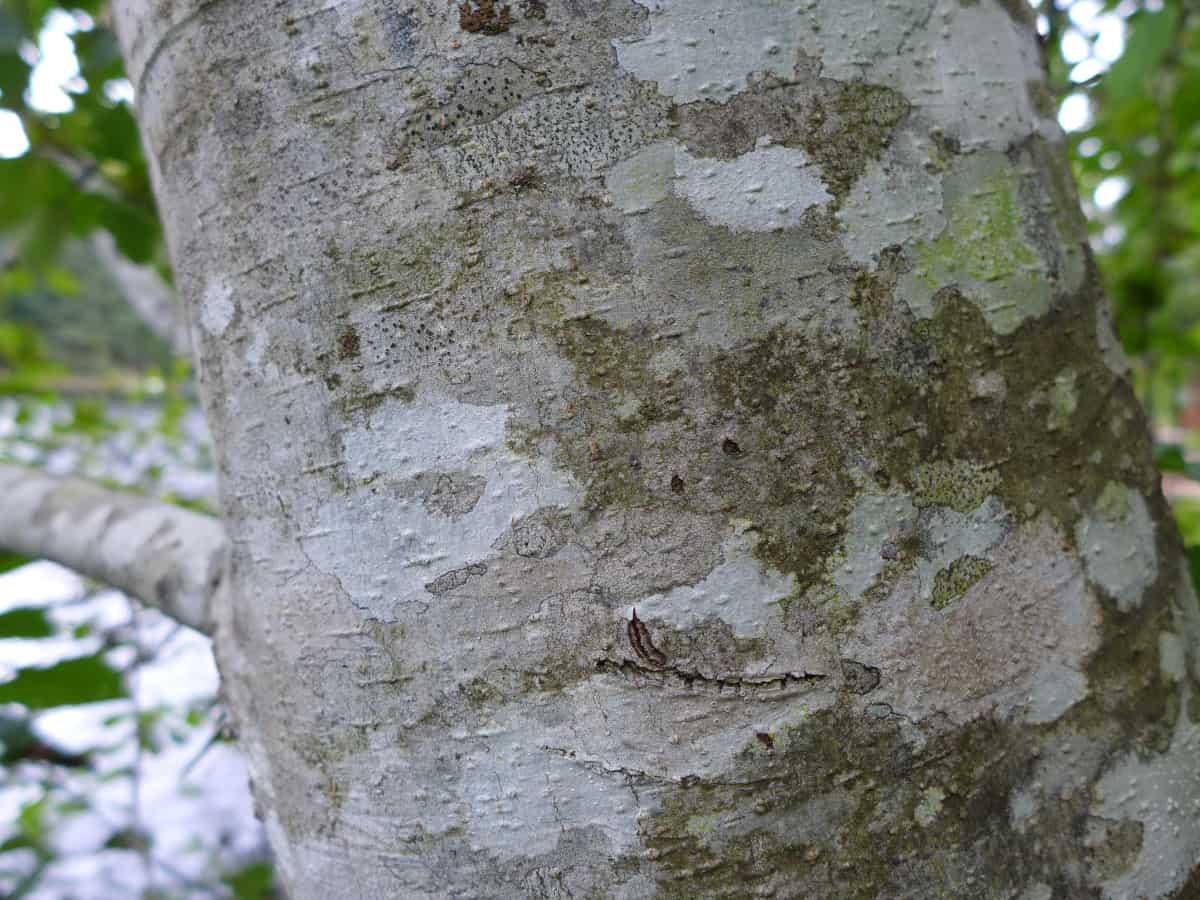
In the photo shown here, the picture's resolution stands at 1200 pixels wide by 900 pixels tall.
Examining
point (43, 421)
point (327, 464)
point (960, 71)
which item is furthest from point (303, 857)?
point (43, 421)

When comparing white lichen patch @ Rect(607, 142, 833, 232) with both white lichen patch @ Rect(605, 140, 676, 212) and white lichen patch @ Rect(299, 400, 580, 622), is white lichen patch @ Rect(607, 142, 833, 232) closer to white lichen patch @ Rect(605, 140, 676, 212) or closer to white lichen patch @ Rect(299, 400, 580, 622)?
white lichen patch @ Rect(605, 140, 676, 212)

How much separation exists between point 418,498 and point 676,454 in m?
0.19

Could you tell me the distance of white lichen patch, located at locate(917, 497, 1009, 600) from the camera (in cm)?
60

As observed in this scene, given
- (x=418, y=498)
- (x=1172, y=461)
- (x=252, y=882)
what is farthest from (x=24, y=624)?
(x=1172, y=461)

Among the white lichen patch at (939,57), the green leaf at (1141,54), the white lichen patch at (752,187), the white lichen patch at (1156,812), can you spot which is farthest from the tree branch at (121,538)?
the green leaf at (1141,54)

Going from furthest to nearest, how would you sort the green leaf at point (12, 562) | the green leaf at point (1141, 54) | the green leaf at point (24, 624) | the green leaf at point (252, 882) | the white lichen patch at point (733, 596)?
the green leaf at point (252, 882), the green leaf at point (1141, 54), the green leaf at point (12, 562), the green leaf at point (24, 624), the white lichen patch at point (733, 596)

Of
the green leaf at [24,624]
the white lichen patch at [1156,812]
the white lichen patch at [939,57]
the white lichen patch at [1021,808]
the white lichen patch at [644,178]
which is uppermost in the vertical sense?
the white lichen patch at [939,57]

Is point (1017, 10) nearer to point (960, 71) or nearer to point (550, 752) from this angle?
point (960, 71)

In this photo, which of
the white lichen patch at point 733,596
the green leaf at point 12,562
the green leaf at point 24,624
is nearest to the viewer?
the white lichen patch at point 733,596

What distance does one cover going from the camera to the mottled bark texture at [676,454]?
1.91ft

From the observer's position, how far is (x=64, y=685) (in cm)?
108

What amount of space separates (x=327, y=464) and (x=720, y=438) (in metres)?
0.29

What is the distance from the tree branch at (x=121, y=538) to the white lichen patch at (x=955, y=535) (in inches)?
25.6

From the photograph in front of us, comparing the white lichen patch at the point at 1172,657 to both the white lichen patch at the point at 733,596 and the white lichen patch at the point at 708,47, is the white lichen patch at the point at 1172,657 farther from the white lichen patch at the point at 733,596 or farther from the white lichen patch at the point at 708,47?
the white lichen patch at the point at 708,47
